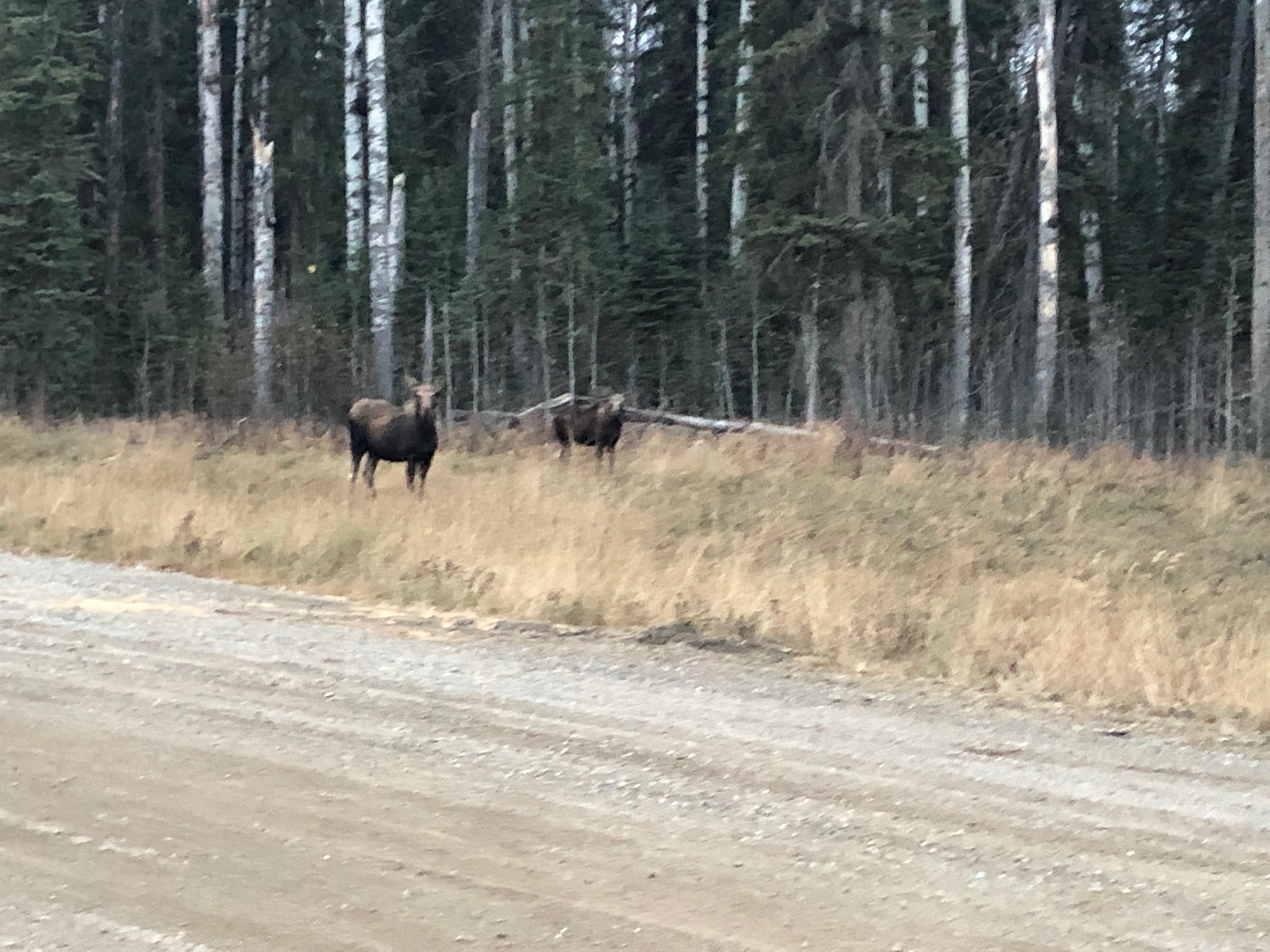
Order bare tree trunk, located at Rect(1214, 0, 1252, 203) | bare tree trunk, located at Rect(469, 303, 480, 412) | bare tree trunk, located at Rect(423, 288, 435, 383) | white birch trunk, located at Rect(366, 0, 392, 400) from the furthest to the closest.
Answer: bare tree trunk, located at Rect(1214, 0, 1252, 203), bare tree trunk, located at Rect(469, 303, 480, 412), bare tree trunk, located at Rect(423, 288, 435, 383), white birch trunk, located at Rect(366, 0, 392, 400)

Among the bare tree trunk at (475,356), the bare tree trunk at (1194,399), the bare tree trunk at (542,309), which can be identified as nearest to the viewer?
the bare tree trunk at (1194,399)

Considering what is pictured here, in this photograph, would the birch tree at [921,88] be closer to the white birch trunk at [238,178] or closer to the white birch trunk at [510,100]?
the white birch trunk at [510,100]

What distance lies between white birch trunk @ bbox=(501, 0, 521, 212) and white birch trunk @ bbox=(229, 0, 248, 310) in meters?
6.84

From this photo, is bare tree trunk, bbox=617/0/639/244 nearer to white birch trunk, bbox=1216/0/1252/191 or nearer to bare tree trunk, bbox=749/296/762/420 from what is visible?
bare tree trunk, bbox=749/296/762/420

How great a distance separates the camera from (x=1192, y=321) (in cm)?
2850

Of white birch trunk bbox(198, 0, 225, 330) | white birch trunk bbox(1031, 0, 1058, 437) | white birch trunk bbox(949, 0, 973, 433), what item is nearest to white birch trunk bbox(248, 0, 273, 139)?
white birch trunk bbox(198, 0, 225, 330)

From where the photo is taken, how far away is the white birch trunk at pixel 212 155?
2969 cm

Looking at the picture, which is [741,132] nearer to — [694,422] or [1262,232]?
[694,422]

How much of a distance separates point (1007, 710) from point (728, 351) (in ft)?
80.6

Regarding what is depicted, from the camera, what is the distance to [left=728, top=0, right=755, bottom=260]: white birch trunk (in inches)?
990

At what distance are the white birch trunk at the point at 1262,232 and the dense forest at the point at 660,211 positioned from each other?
2.6 inches

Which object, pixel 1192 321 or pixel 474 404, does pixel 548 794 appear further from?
pixel 1192 321

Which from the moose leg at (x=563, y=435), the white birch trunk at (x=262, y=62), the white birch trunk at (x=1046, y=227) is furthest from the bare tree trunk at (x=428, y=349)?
the white birch trunk at (x=1046, y=227)

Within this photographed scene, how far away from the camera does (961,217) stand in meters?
25.8
